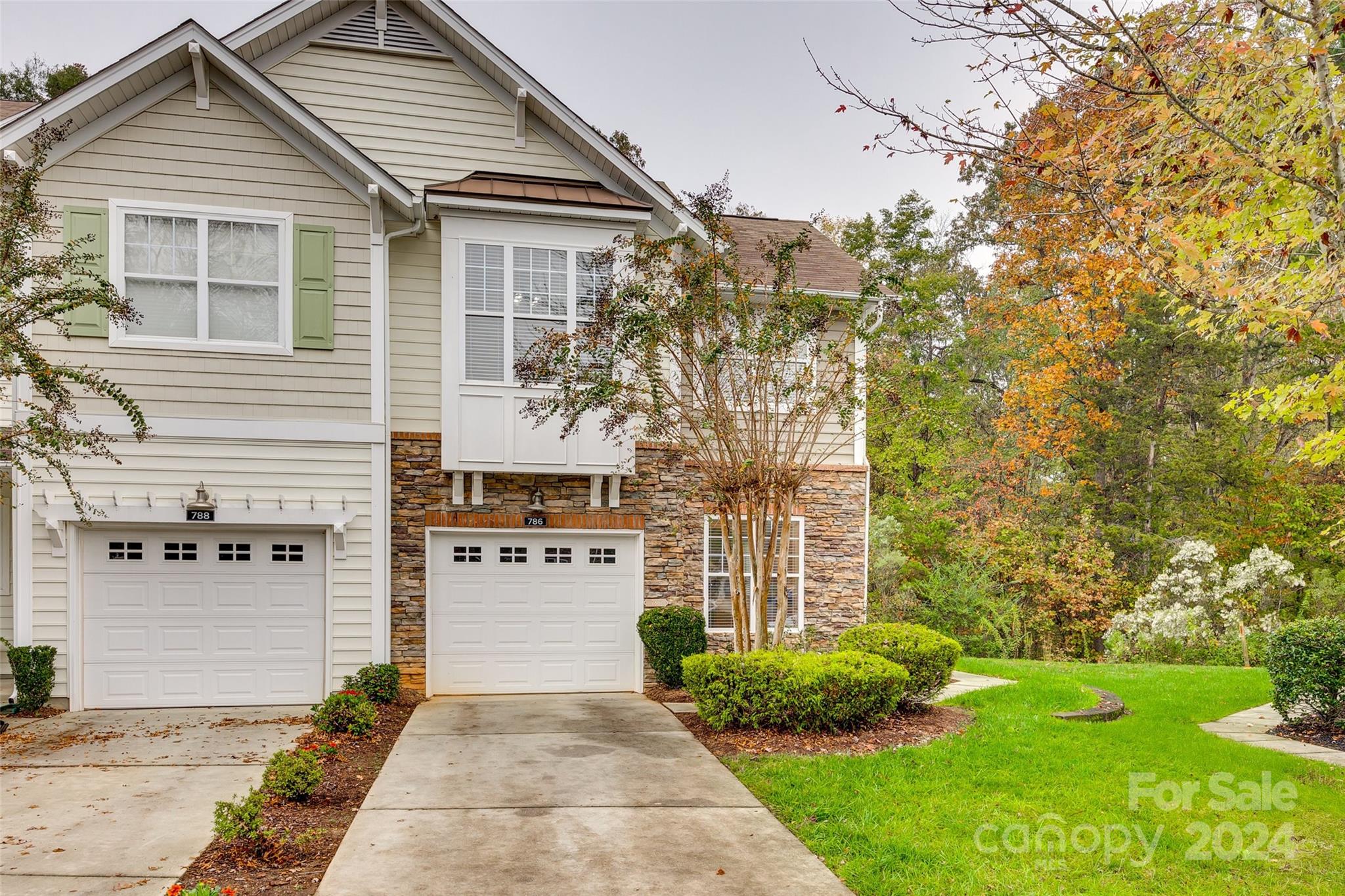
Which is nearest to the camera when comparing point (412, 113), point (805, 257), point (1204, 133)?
point (1204, 133)

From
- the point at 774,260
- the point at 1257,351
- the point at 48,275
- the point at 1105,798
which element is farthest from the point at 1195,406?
the point at 48,275

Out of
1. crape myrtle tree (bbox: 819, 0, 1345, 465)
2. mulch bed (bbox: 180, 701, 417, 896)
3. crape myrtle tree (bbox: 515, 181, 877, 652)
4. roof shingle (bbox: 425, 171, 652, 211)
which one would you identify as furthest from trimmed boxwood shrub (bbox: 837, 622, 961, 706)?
roof shingle (bbox: 425, 171, 652, 211)

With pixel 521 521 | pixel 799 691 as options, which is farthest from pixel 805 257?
pixel 799 691

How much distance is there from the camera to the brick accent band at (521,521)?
1032 cm

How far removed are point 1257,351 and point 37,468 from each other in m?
22.6

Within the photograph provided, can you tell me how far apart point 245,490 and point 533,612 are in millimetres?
3601

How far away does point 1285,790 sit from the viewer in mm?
5902

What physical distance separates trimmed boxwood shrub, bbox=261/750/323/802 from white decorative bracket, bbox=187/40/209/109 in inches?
286

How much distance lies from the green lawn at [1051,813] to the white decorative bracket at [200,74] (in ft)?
28.9

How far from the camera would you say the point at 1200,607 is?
49.3 feet

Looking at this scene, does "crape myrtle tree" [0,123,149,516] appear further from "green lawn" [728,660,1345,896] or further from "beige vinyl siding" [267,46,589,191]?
"green lawn" [728,660,1345,896]

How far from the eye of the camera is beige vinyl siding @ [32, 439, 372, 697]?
352 inches

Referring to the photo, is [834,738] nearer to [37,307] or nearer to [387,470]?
[387,470]

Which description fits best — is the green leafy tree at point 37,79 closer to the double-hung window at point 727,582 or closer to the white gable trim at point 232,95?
the white gable trim at point 232,95
